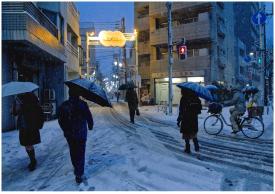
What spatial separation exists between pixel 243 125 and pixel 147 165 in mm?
5563

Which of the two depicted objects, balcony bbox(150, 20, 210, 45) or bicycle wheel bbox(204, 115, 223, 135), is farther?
balcony bbox(150, 20, 210, 45)

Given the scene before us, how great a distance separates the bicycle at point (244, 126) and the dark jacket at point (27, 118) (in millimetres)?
6651

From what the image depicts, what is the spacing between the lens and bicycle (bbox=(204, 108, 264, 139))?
448 inches

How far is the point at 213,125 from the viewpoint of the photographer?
40.8 ft

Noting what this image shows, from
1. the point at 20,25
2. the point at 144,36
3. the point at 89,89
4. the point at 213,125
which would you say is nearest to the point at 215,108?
the point at 213,125

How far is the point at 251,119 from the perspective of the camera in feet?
38.0

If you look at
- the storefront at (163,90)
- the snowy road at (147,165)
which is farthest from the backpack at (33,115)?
the storefront at (163,90)

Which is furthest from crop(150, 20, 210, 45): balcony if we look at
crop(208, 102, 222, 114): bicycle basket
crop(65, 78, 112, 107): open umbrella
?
crop(65, 78, 112, 107): open umbrella

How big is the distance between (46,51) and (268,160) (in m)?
11.5

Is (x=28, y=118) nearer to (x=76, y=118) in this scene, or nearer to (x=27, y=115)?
(x=27, y=115)

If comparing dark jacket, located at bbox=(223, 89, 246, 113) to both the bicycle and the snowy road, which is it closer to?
the bicycle

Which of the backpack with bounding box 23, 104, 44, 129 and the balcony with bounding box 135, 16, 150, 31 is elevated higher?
the balcony with bounding box 135, 16, 150, 31

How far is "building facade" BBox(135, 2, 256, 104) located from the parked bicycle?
20704mm

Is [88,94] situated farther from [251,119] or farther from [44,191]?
[251,119]
